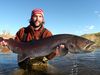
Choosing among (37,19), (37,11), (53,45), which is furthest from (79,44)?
(37,11)

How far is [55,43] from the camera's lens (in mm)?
7719

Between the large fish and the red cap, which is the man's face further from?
the large fish

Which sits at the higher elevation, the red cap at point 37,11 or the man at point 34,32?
the red cap at point 37,11

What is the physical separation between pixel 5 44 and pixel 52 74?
2.00 metres

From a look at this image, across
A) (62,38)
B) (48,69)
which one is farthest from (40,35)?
(62,38)

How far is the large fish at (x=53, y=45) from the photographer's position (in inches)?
298

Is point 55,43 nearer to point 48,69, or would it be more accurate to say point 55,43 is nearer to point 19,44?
point 19,44

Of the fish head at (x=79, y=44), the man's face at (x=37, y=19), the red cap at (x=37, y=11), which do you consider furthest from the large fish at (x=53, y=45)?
the red cap at (x=37, y=11)

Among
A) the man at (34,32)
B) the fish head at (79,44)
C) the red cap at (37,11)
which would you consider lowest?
the fish head at (79,44)

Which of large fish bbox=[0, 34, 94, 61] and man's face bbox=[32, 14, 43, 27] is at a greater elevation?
man's face bbox=[32, 14, 43, 27]

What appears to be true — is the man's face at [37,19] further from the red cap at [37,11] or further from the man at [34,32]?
the red cap at [37,11]

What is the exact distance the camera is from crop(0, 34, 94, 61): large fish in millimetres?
7574

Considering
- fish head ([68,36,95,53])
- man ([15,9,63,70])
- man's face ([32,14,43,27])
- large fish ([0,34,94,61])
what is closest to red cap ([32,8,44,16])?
man ([15,9,63,70])

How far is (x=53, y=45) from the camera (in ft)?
25.4
